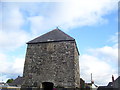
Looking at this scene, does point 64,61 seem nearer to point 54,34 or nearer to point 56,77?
point 56,77

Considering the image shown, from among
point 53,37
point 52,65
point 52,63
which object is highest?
point 53,37

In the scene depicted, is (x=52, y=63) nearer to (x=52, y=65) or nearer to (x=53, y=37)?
(x=52, y=65)

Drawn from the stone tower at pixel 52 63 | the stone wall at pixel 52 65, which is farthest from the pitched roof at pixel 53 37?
the stone wall at pixel 52 65

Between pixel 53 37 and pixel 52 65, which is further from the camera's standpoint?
pixel 53 37

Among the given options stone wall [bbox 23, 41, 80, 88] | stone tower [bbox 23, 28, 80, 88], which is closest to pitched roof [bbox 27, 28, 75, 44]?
stone tower [bbox 23, 28, 80, 88]

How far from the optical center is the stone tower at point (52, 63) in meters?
10.3

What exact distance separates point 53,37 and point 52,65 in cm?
→ 275

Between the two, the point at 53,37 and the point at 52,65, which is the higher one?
the point at 53,37

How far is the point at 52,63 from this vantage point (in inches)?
426

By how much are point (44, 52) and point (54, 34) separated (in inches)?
86.9

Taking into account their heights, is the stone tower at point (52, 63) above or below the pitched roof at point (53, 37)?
below

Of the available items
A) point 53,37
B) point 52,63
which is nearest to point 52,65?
point 52,63

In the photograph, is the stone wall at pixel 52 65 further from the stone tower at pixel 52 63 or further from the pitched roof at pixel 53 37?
the pitched roof at pixel 53 37

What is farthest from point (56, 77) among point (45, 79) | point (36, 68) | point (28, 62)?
point (28, 62)
